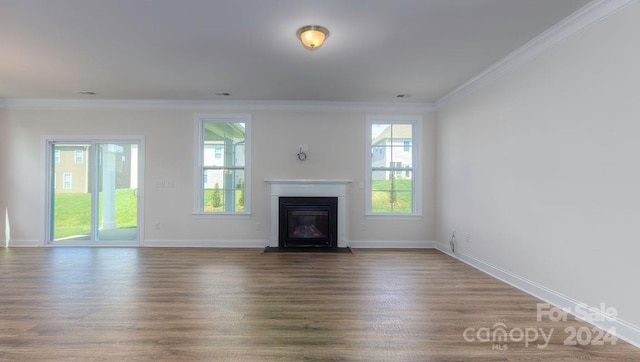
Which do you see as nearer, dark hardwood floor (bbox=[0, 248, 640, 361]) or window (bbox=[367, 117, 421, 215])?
dark hardwood floor (bbox=[0, 248, 640, 361])

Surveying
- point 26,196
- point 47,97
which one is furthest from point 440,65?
point 26,196

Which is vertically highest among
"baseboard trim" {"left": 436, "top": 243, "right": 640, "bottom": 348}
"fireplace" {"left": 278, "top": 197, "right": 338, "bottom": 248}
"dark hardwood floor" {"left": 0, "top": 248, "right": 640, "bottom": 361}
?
"fireplace" {"left": 278, "top": 197, "right": 338, "bottom": 248}

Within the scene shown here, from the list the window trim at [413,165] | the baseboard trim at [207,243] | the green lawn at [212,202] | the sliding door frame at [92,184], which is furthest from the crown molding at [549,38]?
the sliding door frame at [92,184]

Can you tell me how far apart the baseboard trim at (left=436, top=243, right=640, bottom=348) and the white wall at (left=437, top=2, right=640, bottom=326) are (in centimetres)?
5

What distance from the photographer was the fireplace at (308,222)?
216 inches

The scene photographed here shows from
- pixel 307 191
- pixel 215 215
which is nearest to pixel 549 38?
pixel 307 191

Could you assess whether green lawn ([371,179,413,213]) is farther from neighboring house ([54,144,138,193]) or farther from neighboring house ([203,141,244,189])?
neighboring house ([54,144,138,193])

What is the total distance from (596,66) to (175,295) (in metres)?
4.32

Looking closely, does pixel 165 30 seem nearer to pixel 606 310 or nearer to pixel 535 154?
pixel 535 154

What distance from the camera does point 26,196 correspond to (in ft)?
18.0

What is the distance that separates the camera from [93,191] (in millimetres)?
5555

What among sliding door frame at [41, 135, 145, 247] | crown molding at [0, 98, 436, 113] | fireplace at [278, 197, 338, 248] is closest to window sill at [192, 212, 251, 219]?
fireplace at [278, 197, 338, 248]

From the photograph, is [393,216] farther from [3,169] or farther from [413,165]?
[3,169]

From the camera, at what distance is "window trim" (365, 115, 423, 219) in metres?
5.67
